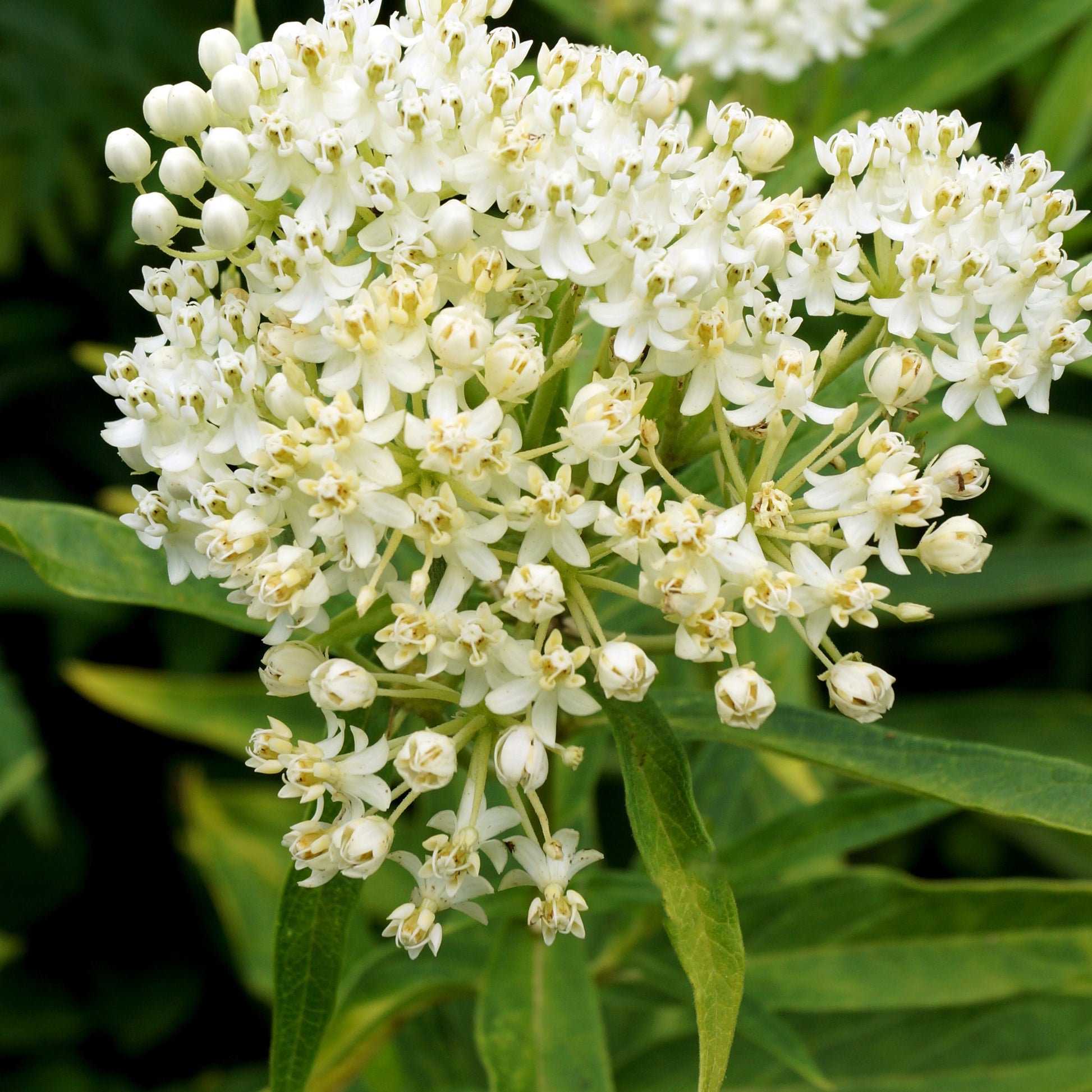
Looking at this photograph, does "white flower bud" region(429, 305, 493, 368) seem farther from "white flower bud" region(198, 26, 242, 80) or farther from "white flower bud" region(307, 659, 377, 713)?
"white flower bud" region(198, 26, 242, 80)

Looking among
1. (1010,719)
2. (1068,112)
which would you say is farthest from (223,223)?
(1010,719)

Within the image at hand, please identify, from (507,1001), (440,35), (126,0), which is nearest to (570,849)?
(507,1001)

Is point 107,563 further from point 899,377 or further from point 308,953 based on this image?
point 899,377

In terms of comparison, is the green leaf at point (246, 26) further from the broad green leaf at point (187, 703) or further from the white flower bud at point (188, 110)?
the broad green leaf at point (187, 703)

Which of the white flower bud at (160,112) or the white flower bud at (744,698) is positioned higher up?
the white flower bud at (160,112)

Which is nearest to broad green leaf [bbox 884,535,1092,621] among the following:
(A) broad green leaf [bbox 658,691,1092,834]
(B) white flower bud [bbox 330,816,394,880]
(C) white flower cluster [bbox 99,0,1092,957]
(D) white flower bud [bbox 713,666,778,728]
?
(A) broad green leaf [bbox 658,691,1092,834]

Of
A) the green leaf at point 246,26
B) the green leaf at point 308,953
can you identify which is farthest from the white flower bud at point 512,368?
the green leaf at point 246,26

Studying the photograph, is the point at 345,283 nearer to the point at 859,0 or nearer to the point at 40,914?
the point at 859,0
